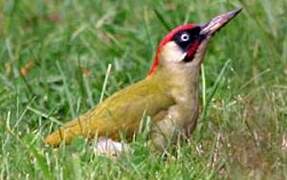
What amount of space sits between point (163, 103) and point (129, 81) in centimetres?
138

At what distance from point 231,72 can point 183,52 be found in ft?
3.06

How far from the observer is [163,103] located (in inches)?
266

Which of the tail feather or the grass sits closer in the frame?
the grass

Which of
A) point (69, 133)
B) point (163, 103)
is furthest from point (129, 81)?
point (69, 133)

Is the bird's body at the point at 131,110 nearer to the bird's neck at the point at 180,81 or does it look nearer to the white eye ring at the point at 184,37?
the bird's neck at the point at 180,81

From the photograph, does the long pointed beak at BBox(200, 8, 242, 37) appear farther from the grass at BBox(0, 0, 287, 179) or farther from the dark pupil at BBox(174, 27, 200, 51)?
the grass at BBox(0, 0, 287, 179)

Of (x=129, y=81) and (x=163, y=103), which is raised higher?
(x=163, y=103)

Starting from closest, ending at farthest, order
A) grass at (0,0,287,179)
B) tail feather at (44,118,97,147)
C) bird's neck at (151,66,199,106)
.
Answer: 1. grass at (0,0,287,179)
2. tail feather at (44,118,97,147)
3. bird's neck at (151,66,199,106)

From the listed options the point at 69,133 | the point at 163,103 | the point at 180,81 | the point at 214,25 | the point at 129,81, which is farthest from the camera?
the point at 129,81

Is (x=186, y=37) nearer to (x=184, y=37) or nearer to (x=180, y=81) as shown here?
(x=184, y=37)

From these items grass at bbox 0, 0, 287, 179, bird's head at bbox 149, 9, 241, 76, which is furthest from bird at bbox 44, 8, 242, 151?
grass at bbox 0, 0, 287, 179

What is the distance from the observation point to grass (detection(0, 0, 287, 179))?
19.7 ft

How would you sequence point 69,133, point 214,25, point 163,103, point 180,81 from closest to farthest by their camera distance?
point 69,133 → point 163,103 → point 180,81 → point 214,25

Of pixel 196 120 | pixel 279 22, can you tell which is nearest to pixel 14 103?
pixel 196 120
